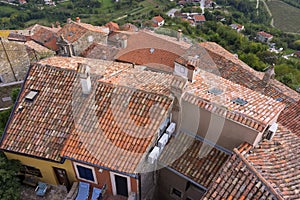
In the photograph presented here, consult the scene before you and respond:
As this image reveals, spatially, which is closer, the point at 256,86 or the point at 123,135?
the point at 123,135

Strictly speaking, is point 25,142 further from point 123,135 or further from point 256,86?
point 256,86

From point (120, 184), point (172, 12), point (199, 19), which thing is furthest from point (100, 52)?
point (172, 12)

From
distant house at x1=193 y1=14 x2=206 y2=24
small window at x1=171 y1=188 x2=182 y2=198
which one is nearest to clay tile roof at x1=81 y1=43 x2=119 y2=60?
small window at x1=171 y1=188 x2=182 y2=198

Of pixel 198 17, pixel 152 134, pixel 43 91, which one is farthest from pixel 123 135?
pixel 198 17

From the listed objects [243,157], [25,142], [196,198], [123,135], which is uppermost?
[243,157]

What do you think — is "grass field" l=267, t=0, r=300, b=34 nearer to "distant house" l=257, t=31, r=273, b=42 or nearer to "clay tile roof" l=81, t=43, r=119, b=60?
"distant house" l=257, t=31, r=273, b=42
